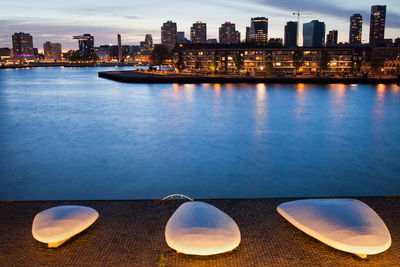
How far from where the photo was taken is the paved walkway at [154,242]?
5.42 meters

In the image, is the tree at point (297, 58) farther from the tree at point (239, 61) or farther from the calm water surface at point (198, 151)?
the calm water surface at point (198, 151)

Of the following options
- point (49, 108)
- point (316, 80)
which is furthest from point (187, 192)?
point (316, 80)

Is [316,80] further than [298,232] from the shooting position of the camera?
Yes

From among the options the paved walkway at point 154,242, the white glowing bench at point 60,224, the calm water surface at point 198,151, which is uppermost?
the white glowing bench at point 60,224

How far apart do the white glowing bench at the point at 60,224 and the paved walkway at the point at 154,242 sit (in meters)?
0.24

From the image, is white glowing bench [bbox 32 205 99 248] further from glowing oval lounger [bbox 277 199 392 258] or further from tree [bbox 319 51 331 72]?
tree [bbox 319 51 331 72]

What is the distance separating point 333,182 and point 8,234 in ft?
40.2

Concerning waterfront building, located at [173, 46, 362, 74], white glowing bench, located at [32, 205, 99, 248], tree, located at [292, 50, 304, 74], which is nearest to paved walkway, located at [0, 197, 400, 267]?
white glowing bench, located at [32, 205, 99, 248]

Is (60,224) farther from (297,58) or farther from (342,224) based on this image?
(297,58)

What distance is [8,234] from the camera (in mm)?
6250

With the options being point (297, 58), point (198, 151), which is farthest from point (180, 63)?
point (198, 151)

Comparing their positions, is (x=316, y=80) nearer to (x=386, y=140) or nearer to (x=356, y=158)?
(x=386, y=140)

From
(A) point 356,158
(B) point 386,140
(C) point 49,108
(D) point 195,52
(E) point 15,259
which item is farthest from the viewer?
(D) point 195,52

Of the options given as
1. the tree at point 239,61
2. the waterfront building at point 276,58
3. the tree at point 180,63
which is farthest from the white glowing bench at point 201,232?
the tree at point 180,63
